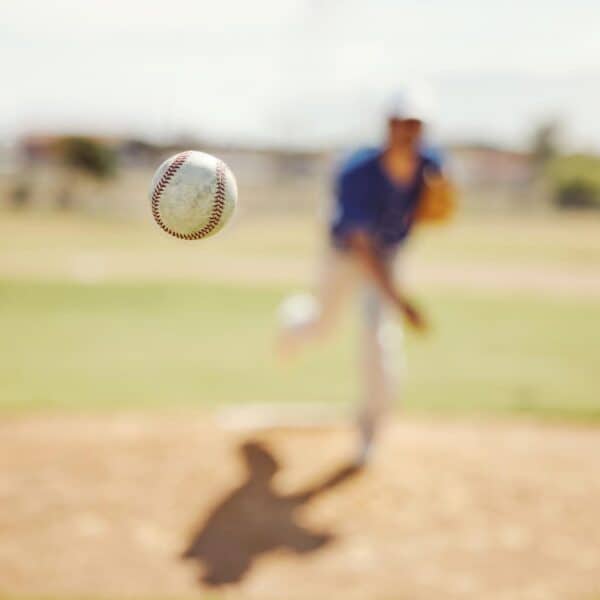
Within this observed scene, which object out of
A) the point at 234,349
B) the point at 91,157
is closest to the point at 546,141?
the point at 91,157

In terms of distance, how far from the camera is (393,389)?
4.89 meters

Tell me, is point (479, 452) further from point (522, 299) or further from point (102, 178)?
point (102, 178)

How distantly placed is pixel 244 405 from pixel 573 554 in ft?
11.5

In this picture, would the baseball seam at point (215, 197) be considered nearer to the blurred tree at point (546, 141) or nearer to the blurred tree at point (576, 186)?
the blurred tree at point (576, 186)

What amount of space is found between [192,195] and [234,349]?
685 centimetres

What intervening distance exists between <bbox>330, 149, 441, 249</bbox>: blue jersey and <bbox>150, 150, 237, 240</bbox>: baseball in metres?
1.91

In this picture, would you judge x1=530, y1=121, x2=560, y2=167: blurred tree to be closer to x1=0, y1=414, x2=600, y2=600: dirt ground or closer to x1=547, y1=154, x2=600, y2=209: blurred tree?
x1=547, y1=154, x2=600, y2=209: blurred tree

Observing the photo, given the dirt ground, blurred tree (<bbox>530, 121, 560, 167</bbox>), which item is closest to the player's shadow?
the dirt ground

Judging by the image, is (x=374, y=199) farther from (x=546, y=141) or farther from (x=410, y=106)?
(x=546, y=141)

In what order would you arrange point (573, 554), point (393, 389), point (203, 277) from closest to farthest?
Answer: point (573, 554), point (393, 389), point (203, 277)

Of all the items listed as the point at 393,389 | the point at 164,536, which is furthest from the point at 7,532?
the point at 393,389

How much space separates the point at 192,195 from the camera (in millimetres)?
2672

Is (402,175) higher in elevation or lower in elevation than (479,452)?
higher

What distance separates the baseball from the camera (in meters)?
2.68
